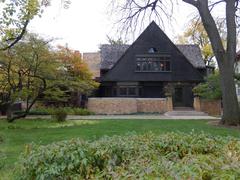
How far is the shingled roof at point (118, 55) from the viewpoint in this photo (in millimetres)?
39219

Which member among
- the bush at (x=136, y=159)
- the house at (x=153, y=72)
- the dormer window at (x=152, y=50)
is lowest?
the bush at (x=136, y=159)

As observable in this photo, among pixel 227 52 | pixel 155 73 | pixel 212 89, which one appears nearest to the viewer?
pixel 227 52

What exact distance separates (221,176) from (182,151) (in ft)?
6.22

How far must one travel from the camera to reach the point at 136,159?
4.18m

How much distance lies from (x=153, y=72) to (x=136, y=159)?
33.3m

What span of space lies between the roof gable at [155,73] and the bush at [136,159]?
3165 centimetres

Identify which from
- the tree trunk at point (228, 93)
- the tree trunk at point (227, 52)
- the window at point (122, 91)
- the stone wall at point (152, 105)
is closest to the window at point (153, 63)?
the window at point (122, 91)

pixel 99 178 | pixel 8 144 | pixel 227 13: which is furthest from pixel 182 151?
pixel 227 13

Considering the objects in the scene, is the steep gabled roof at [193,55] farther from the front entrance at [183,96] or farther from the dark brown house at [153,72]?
the front entrance at [183,96]

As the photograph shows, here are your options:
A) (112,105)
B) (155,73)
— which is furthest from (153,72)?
(112,105)

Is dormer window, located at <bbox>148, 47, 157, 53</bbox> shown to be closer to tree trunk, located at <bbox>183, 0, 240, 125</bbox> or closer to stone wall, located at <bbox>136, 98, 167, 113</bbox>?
stone wall, located at <bbox>136, 98, 167, 113</bbox>

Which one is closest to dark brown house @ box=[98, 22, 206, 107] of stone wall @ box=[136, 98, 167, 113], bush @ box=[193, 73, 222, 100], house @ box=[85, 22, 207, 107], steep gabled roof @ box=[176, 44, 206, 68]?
house @ box=[85, 22, 207, 107]

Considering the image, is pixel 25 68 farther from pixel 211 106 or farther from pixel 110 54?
pixel 110 54

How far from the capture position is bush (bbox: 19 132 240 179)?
3176mm
